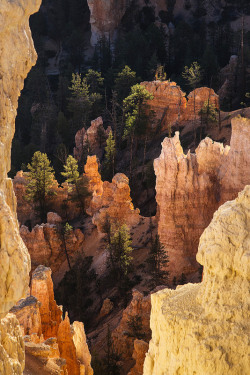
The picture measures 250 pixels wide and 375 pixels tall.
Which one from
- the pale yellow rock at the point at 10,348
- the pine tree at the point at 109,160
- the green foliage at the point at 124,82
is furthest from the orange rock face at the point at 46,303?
the green foliage at the point at 124,82

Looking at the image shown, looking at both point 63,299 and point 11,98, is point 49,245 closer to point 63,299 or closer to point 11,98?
point 63,299

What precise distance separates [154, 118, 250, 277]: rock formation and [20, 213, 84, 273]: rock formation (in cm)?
881

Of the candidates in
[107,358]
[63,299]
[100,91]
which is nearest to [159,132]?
[100,91]

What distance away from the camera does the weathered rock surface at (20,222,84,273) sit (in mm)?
40688

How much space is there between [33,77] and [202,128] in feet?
83.6

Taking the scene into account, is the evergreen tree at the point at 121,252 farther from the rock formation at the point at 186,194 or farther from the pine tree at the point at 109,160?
the pine tree at the point at 109,160

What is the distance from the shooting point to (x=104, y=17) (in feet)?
247

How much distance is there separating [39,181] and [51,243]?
4608 mm

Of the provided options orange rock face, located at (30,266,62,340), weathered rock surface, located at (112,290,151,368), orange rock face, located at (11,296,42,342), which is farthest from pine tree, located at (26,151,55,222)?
orange rock face, located at (11,296,42,342)

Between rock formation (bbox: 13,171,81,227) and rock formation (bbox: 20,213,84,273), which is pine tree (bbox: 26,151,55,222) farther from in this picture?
rock formation (bbox: 20,213,84,273)

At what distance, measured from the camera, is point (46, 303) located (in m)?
26.5

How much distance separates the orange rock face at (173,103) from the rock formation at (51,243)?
562 inches

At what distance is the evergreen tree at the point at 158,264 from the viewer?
32000 mm

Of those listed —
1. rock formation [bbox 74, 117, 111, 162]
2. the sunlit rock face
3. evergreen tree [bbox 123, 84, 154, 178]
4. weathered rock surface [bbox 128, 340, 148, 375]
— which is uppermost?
evergreen tree [bbox 123, 84, 154, 178]
